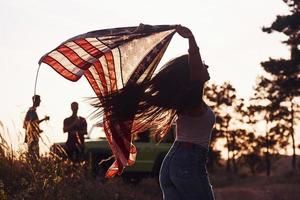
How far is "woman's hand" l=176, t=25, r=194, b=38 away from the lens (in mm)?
4379

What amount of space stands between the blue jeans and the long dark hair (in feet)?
0.85

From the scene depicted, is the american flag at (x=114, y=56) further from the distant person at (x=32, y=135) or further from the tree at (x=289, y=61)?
the tree at (x=289, y=61)

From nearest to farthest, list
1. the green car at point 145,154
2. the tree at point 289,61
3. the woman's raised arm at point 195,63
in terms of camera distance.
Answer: the woman's raised arm at point 195,63
the green car at point 145,154
the tree at point 289,61

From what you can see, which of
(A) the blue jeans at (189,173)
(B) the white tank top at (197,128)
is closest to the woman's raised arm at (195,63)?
(B) the white tank top at (197,128)

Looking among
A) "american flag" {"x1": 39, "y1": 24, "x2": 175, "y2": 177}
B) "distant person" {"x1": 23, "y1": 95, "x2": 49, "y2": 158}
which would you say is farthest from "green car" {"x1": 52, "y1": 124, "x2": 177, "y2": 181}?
"american flag" {"x1": 39, "y1": 24, "x2": 175, "y2": 177}

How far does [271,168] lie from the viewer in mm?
52906

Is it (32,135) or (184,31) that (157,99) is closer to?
(184,31)

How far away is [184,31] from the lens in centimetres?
446

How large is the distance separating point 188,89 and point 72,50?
3.54ft

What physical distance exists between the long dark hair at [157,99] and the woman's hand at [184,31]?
140mm

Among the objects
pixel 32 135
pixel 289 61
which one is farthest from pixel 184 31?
pixel 289 61

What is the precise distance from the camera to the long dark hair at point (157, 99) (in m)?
4.32

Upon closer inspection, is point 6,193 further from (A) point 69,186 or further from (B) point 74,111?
(B) point 74,111

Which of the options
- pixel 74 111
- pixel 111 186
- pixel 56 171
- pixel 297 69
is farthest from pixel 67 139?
pixel 297 69
